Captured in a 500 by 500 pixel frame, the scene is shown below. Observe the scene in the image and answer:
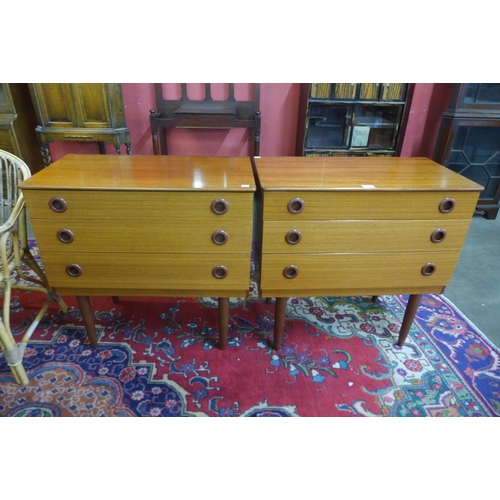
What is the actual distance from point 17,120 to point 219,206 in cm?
247

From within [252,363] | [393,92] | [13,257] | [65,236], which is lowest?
[252,363]

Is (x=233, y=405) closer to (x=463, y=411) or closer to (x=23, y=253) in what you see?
(x=463, y=411)

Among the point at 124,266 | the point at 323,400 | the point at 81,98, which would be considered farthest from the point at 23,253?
the point at 81,98

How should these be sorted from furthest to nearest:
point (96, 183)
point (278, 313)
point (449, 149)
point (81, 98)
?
point (449, 149) → point (81, 98) → point (278, 313) → point (96, 183)

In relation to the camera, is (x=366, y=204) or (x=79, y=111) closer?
(x=366, y=204)

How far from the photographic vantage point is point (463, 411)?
1.38 meters

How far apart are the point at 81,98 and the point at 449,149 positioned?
2940 mm

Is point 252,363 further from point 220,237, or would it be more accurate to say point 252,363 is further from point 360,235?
point 360,235

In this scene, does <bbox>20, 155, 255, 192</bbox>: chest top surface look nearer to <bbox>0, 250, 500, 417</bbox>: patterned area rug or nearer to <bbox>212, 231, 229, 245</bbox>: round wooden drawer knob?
<bbox>212, 231, 229, 245</bbox>: round wooden drawer knob

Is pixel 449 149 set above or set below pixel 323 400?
above

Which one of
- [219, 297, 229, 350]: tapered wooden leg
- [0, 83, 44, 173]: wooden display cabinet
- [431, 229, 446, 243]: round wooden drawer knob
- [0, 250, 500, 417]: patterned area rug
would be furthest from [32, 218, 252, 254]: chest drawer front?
[0, 83, 44, 173]: wooden display cabinet

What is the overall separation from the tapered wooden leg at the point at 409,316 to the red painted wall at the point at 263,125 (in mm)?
2055

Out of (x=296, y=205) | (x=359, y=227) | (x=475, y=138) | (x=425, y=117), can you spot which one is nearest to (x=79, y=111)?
(x=296, y=205)

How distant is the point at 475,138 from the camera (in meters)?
2.96
